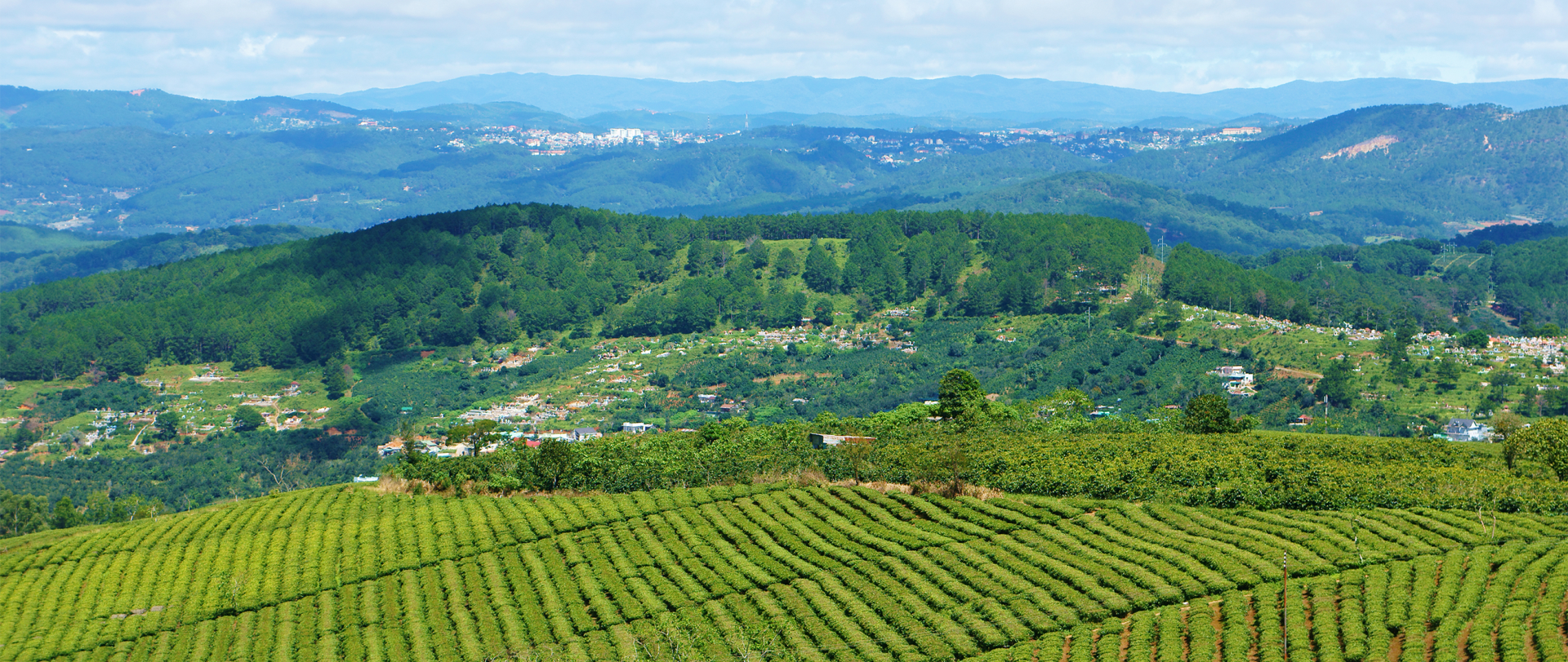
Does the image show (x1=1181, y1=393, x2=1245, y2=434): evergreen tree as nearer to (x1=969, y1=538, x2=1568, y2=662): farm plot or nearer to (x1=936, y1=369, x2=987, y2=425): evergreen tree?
(x1=936, y1=369, x2=987, y2=425): evergreen tree

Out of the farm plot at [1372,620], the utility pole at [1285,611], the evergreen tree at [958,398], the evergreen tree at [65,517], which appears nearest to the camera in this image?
the farm plot at [1372,620]

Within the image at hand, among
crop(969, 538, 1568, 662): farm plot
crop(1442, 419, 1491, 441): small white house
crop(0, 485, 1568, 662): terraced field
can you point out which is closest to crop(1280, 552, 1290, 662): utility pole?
crop(969, 538, 1568, 662): farm plot

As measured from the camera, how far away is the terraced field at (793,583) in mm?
44719

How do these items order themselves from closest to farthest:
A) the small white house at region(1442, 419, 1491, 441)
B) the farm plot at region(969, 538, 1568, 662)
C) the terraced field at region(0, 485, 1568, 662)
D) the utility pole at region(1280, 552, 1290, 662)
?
the farm plot at region(969, 538, 1568, 662), the utility pole at region(1280, 552, 1290, 662), the terraced field at region(0, 485, 1568, 662), the small white house at region(1442, 419, 1491, 441)

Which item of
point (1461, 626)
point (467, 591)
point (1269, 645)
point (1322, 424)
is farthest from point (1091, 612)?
point (1322, 424)

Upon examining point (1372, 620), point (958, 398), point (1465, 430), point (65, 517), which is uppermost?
point (1372, 620)

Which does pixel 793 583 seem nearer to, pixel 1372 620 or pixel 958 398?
pixel 1372 620

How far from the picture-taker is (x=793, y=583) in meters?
54.6

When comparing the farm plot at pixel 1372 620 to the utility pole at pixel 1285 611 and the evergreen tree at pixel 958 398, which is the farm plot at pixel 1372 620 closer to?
the utility pole at pixel 1285 611

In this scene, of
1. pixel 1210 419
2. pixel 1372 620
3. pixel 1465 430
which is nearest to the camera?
pixel 1372 620

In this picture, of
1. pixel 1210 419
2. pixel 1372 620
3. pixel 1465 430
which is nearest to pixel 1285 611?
pixel 1372 620

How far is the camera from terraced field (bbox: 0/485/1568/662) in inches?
1761

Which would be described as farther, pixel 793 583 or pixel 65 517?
pixel 65 517

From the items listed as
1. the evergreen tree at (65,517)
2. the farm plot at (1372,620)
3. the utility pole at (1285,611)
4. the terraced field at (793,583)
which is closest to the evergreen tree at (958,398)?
the terraced field at (793,583)
